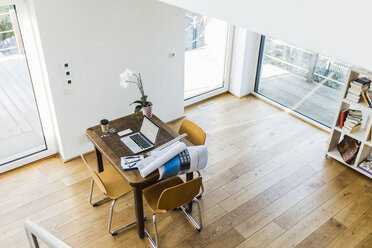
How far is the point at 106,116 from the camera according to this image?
454cm

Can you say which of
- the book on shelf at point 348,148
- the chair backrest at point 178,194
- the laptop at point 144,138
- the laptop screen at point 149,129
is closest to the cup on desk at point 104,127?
the laptop at point 144,138

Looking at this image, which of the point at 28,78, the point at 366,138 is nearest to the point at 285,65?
the point at 366,138

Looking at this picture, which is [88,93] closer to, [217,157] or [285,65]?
[217,157]

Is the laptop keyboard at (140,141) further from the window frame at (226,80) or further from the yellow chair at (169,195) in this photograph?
the window frame at (226,80)

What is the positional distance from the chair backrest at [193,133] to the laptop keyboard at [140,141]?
0.56 meters

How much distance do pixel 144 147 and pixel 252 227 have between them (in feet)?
4.53

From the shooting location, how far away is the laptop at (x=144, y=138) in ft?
11.6

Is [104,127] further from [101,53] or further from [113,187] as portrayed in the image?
[101,53]

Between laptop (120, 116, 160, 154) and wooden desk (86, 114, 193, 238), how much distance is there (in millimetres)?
53

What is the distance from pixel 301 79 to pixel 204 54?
1.54 m

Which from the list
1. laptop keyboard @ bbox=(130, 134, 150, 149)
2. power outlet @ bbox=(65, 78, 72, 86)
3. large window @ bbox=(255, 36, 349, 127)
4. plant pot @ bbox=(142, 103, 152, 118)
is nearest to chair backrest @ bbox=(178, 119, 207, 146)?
plant pot @ bbox=(142, 103, 152, 118)

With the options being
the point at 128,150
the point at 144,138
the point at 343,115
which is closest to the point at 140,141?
the point at 144,138

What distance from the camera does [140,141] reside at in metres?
3.62

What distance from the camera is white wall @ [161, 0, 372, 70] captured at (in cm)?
141
